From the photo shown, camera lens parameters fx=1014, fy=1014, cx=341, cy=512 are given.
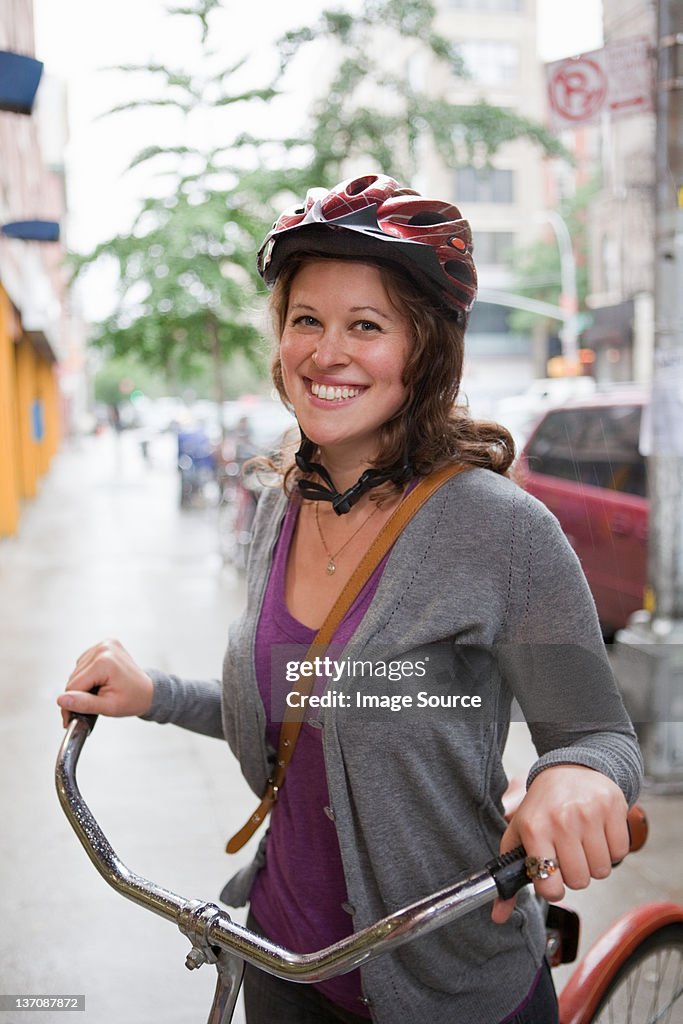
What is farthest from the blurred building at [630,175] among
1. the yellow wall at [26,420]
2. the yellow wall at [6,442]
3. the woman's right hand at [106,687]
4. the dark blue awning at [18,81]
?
the yellow wall at [26,420]

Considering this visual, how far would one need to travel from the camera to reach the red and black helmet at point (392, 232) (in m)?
1.21

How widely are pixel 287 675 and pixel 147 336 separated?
4.60 meters

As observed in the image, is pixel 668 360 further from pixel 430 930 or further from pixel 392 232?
pixel 430 930

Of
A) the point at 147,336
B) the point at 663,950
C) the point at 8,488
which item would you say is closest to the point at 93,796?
the point at 663,950

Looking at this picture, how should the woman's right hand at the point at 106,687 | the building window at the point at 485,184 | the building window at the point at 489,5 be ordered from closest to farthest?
the woman's right hand at the point at 106,687, the building window at the point at 489,5, the building window at the point at 485,184

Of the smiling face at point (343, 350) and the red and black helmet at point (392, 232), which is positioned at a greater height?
the red and black helmet at point (392, 232)

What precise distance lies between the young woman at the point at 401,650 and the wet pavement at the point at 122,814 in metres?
0.16

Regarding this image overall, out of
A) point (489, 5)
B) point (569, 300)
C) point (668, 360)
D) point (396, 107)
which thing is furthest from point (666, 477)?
point (569, 300)

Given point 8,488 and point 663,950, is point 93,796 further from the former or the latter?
point 8,488

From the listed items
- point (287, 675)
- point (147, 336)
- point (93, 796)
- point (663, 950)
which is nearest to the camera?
point (287, 675)

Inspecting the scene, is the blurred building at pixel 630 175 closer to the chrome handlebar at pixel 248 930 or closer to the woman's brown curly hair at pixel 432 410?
the woman's brown curly hair at pixel 432 410

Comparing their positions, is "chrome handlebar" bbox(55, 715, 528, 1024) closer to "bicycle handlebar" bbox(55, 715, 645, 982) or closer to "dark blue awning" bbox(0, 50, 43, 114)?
"bicycle handlebar" bbox(55, 715, 645, 982)

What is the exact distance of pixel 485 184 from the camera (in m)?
7.41

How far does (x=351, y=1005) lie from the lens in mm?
1371
